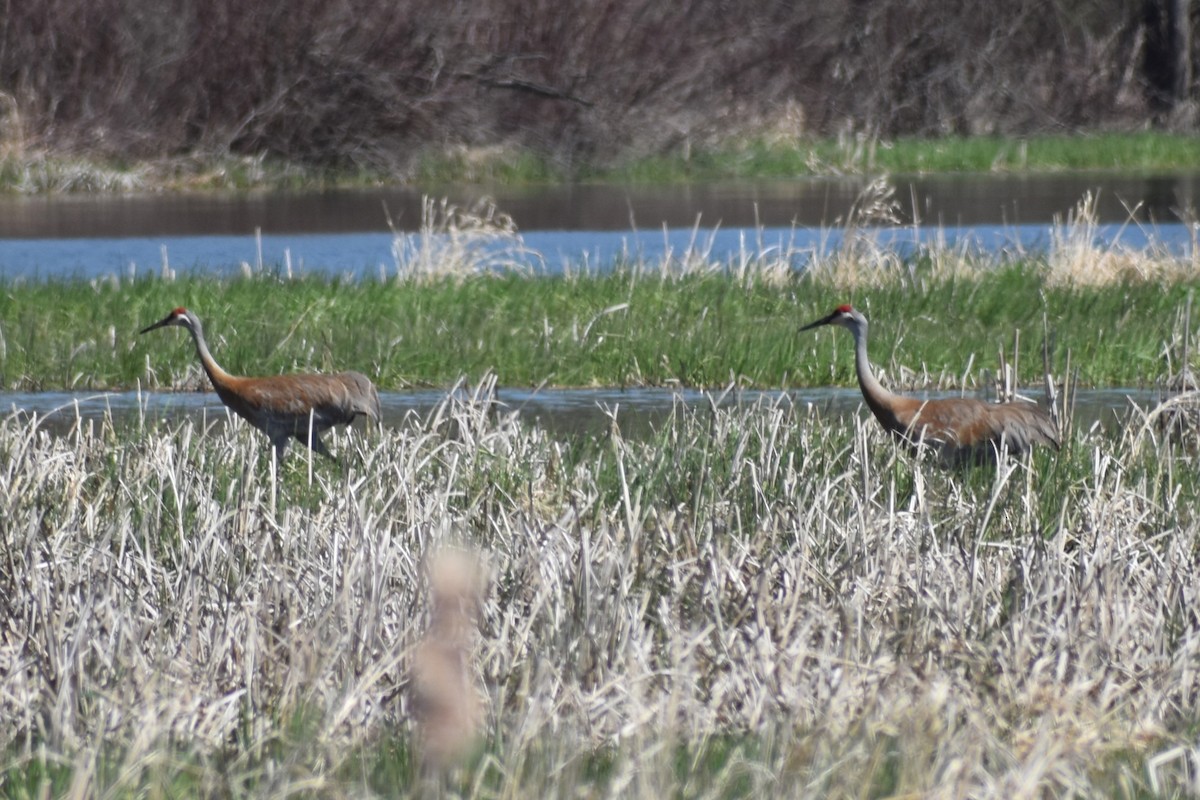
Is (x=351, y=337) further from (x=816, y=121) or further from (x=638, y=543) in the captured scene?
(x=816, y=121)

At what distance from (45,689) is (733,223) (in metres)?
17.3

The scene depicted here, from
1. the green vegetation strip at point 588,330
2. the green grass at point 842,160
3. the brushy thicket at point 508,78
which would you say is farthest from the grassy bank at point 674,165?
the green vegetation strip at point 588,330

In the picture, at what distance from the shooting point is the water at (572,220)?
16.3 metres

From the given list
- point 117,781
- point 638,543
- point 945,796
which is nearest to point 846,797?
point 945,796

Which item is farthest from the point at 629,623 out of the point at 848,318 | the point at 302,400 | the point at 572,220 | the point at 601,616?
the point at 572,220

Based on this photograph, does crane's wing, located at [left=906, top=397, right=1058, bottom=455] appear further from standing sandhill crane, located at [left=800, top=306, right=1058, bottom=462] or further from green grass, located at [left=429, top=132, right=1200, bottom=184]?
green grass, located at [left=429, top=132, right=1200, bottom=184]

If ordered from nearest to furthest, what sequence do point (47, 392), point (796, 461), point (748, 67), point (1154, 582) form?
point (1154, 582)
point (796, 461)
point (47, 392)
point (748, 67)

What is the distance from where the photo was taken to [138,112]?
2564 cm

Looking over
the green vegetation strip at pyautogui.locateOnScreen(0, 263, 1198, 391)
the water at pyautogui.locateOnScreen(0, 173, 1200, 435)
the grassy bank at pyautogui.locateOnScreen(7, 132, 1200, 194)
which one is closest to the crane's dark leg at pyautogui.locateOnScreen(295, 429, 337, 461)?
the water at pyautogui.locateOnScreen(0, 173, 1200, 435)

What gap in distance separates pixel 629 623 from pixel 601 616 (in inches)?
2.4

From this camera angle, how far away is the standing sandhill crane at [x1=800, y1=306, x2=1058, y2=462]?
20.8 ft

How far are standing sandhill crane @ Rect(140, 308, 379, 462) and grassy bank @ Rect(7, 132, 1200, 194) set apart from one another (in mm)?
17192

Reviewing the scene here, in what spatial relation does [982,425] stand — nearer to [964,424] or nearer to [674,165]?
[964,424]

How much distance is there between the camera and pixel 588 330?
10133mm
